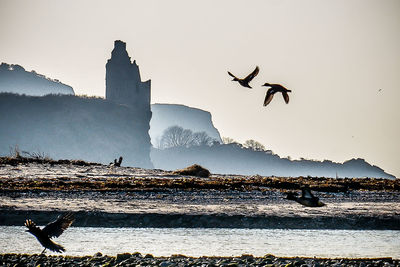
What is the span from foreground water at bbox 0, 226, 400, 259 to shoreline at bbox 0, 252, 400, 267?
0.90m

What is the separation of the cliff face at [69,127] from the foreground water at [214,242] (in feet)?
392

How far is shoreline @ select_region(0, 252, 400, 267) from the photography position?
9.62 meters

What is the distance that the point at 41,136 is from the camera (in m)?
132

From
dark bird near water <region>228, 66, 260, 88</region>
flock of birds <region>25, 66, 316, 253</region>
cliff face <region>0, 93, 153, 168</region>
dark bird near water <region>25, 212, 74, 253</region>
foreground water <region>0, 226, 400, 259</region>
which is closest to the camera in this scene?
flock of birds <region>25, 66, 316, 253</region>

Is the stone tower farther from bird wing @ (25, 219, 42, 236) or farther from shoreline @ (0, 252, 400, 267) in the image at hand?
bird wing @ (25, 219, 42, 236)

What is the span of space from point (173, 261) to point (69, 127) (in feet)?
424

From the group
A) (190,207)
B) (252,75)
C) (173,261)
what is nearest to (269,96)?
(252,75)

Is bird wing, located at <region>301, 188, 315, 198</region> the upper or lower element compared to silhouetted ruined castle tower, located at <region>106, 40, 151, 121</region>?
lower

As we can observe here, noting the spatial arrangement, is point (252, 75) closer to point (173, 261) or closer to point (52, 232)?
point (173, 261)

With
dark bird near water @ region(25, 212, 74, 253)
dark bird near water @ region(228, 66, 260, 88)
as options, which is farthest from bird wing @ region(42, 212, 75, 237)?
dark bird near water @ region(228, 66, 260, 88)

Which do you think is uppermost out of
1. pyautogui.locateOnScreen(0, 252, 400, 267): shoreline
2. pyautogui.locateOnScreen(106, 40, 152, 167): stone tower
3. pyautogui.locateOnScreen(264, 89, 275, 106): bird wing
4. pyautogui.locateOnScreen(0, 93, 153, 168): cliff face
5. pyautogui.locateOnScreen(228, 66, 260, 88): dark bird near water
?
pyautogui.locateOnScreen(106, 40, 152, 167): stone tower

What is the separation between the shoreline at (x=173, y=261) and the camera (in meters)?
9.62

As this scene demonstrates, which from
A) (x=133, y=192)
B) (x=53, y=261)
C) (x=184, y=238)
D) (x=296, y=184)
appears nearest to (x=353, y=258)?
(x=184, y=238)

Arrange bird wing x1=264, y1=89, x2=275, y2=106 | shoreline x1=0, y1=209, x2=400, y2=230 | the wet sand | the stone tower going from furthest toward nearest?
the stone tower
the wet sand
shoreline x1=0, y1=209, x2=400, y2=230
bird wing x1=264, y1=89, x2=275, y2=106
